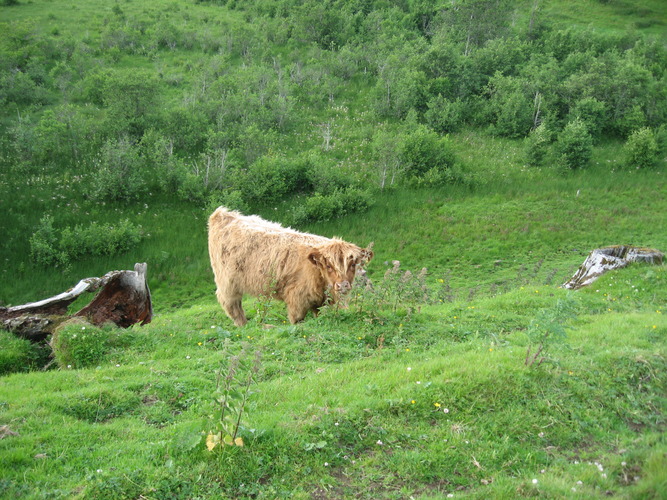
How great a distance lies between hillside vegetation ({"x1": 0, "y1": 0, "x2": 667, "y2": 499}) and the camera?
5105mm

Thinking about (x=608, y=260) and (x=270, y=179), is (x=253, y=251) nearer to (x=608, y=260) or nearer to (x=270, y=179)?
(x=608, y=260)

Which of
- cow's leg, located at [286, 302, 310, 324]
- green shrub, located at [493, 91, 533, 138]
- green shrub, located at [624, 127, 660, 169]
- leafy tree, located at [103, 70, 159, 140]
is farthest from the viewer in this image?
green shrub, located at [493, 91, 533, 138]

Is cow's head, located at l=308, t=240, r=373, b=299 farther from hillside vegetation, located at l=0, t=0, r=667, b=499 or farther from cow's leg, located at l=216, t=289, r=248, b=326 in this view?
cow's leg, located at l=216, t=289, r=248, b=326

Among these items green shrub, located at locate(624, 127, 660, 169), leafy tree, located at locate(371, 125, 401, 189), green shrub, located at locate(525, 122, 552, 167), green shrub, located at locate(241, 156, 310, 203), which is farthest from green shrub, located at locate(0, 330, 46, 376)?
green shrub, located at locate(624, 127, 660, 169)

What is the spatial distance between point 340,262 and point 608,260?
1004 centimetres

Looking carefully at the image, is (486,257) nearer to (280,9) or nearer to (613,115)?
(613,115)

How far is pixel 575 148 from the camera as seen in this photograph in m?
34.6

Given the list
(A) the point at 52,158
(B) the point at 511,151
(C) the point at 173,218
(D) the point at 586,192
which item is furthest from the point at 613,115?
(A) the point at 52,158

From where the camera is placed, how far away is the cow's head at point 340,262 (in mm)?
8969

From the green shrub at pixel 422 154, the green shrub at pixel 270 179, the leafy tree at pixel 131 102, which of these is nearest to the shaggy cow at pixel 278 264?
the green shrub at pixel 270 179

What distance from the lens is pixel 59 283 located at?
22375 millimetres

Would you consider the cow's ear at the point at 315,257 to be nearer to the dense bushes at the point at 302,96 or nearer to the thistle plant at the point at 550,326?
the thistle plant at the point at 550,326

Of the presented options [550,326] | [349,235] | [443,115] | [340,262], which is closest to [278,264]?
[340,262]

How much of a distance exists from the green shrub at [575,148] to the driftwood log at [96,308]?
106 feet
